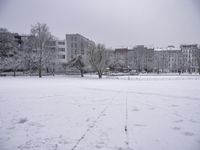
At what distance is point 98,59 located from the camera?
173ft

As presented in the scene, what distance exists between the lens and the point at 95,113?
11.2 meters

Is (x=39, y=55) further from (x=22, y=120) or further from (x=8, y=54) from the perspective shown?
(x=22, y=120)

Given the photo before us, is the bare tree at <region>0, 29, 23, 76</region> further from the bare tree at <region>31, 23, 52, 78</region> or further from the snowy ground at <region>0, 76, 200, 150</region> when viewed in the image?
the snowy ground at <region>0, 76, 200, 150</region>

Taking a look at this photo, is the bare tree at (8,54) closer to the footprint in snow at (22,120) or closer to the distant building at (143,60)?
the footprint in snow at (22,120)

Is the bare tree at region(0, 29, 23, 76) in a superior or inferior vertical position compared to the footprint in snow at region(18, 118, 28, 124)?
superior

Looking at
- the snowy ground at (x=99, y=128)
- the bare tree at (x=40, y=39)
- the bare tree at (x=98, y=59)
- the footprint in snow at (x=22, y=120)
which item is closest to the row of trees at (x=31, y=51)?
the bare tree at (x=40, y=39)

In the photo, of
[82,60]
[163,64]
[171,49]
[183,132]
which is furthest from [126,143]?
[171,49]

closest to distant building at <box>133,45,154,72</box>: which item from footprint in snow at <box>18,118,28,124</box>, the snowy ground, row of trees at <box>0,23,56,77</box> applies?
row of trees at <box>0,23,56,77</box>

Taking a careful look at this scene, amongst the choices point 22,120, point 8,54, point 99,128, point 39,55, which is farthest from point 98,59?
point 99,128

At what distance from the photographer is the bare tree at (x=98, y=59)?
52.5 meters

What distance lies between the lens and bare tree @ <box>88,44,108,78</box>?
172 ft

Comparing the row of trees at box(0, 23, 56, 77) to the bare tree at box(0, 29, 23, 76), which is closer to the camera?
the row of trees at box(0, 23, 56, 77)

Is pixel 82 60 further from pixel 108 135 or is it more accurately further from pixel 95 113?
pixel 108 135

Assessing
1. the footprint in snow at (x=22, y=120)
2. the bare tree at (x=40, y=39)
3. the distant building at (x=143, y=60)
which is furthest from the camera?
the distant building at (x=143, y=60)
